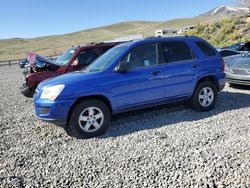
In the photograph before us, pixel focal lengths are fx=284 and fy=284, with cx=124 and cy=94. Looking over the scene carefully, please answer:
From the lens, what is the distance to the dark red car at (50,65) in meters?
8.27

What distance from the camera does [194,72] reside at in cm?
650

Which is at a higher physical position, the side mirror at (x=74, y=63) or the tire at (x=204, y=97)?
the side mirror at (x=74, y=63)

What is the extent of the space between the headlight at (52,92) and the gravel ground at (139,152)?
83cm

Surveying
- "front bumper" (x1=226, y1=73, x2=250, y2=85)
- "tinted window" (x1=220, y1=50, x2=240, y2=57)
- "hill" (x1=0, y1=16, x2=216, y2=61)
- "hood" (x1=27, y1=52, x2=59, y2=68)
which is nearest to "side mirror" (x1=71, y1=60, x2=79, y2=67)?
"hood" (x1=27, y1=52, x2=59, y2=68)

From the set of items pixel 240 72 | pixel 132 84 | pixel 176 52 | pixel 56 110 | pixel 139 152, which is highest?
pixel 176 52

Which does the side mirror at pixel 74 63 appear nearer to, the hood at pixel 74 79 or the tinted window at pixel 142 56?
the hood at pixel 74 79

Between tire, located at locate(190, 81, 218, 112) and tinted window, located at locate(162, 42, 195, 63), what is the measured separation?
0.76 m

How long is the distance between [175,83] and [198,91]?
0.75 meters

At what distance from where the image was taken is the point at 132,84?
225 inches

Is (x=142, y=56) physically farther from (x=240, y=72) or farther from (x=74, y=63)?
(x=240, y=72)

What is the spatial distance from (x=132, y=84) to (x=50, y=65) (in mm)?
3731

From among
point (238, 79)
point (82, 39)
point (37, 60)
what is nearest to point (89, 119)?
point (37, 60)

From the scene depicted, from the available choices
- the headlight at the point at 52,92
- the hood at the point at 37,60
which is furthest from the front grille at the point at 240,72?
the headlight at the point at 52,92

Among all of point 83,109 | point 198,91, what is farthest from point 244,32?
point 83,109
